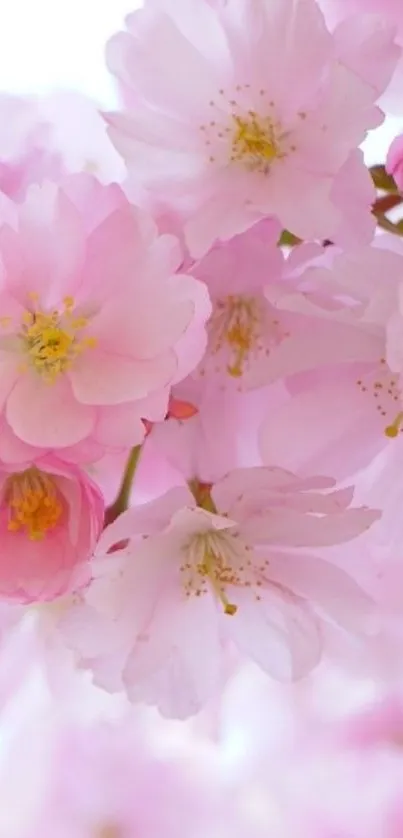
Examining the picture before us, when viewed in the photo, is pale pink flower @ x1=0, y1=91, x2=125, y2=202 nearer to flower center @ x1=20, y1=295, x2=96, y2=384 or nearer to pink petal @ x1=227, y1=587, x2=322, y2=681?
flower center @ x1=20, y1=295, x2=96, y2=384

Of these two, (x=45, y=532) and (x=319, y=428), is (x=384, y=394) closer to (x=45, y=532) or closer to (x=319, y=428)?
(x=319, y=428)

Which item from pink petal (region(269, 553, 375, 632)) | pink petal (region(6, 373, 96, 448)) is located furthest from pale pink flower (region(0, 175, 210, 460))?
pink petal (region(269, 553, 375, 632))

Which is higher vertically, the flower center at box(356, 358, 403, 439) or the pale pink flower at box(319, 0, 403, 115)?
the pale pink flower at box(319, 0, 403, 115)

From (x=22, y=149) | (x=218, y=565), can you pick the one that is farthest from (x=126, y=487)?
(x=22, y=149)

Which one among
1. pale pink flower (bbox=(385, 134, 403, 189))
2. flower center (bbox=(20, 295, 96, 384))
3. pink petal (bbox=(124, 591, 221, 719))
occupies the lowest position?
pink petal (bbox=(124, 591, 221, 719))

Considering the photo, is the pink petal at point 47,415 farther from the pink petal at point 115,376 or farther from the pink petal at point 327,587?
the pink petal at point 327,587

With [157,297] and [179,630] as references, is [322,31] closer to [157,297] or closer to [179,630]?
[157,297]

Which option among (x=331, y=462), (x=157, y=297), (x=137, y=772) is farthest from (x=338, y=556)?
(x=137, y=772)

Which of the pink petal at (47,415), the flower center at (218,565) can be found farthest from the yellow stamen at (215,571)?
the pink petal at (47,415)
